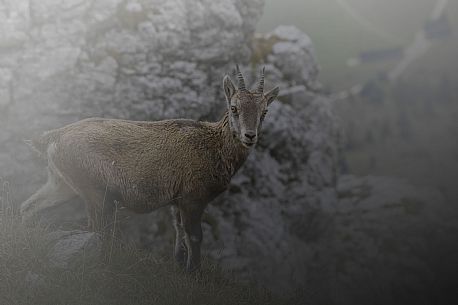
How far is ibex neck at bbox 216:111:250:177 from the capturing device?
10570 millimetres

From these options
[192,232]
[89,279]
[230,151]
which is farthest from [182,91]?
[89,279]

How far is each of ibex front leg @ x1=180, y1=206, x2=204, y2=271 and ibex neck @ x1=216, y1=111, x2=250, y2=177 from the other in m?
1.19

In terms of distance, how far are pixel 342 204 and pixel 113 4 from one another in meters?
15.3

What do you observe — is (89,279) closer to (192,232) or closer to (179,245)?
(192,232)

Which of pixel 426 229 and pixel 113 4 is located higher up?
pixel 113 4

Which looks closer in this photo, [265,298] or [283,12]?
[265,298]

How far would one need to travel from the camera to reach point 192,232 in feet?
34.8

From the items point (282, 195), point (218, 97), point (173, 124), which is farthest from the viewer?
point (282, 195)

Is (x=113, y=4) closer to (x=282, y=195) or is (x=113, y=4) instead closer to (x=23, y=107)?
(x=23, y=107)

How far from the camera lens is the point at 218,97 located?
18.4 meters

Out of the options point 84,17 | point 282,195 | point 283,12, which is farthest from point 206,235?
point 283,12

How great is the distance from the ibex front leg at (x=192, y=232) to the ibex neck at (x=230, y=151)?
1.19 metres

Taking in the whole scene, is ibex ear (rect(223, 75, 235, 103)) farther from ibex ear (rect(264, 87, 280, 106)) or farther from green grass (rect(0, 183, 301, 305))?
green grass (rect(0, 183, 301, 305))

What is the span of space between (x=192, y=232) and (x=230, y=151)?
2023mm
